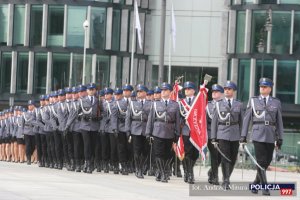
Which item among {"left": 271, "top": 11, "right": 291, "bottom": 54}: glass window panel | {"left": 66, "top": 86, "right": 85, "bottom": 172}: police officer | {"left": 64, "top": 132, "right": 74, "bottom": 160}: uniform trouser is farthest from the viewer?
{"left": 271, "top": 11, "right": 291, "bottom": 54}: glass window panel

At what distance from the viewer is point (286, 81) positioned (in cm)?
6912

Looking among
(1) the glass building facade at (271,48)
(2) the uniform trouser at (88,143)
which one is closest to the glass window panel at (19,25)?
(1) the glass building facade at (271,48)

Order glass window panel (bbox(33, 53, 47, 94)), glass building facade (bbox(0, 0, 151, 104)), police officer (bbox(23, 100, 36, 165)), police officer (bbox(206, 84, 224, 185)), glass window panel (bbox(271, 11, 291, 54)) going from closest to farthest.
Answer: police officer (bbox(206, 84, 224, 185)) → police officer (bbox(23, 100, 36, 165)) → glass window panel (bbox(271, 11, 291, 54)) → glass building facade (bbox(0, 0, 151, 104)) → glass window panel (bbox(33, 53, 47, 94))

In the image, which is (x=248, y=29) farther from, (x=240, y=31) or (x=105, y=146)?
(x=105, y=146)

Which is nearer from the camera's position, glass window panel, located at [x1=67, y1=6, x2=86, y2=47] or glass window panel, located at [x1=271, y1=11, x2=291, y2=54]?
glass window panel, located at [x1=271, y1=11, x2=291, y2=54]

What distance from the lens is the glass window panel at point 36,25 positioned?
73688 millimetres

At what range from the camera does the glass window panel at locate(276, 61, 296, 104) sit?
68875 millimetres

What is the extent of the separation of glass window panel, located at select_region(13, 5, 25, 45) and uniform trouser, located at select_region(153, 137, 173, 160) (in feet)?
168

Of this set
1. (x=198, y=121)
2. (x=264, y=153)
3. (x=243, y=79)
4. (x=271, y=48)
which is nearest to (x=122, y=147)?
(x=198, y=121)

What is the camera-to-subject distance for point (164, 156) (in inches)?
942

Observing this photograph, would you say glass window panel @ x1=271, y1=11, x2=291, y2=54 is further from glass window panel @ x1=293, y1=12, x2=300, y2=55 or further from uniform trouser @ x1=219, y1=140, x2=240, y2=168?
uniform trouser @ x1=219, y1=140, x2=240, y2=168

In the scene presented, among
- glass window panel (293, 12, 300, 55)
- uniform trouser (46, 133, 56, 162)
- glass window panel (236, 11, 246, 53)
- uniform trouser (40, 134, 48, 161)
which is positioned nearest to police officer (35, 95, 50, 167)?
uniform trouser (40, 134, 48, 161)

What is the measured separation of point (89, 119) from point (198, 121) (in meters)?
4.55

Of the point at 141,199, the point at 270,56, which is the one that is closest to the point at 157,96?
the point at 141,199
